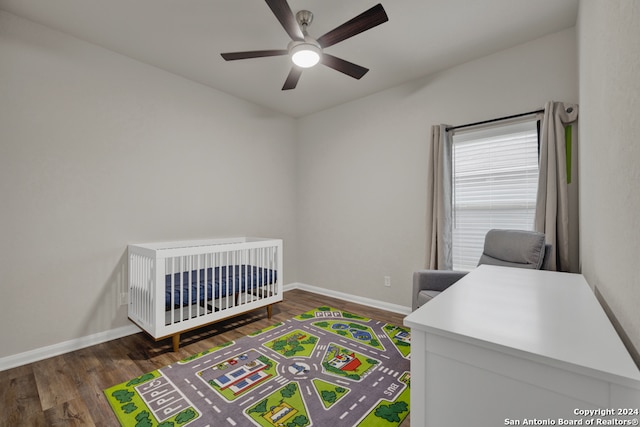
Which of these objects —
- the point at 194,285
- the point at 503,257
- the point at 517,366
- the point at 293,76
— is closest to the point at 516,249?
the point at 503,257

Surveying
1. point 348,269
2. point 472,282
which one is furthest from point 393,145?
point 472,282

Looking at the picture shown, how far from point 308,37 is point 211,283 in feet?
7.04

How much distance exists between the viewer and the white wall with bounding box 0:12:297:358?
218 cm

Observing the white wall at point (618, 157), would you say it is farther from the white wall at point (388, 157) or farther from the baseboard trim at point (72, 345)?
the baseboard trim at point (72, 345)

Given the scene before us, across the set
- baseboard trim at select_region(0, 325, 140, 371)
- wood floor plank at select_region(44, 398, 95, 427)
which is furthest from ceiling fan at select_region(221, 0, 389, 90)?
baseboard trim at select_region(0, 325, 140, 371)

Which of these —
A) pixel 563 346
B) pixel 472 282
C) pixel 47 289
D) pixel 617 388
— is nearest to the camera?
pixel 617 388

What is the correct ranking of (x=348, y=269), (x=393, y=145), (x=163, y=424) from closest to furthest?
1. (x=163, y=424)
2. (x=393, y=145)
3. (x=348, y=269)

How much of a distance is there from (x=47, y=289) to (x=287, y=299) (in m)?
2.37

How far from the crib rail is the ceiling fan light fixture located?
5.65 feet

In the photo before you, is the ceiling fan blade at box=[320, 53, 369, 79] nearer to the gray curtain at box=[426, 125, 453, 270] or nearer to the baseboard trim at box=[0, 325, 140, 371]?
the gray curtain at box=[426, 125, 453, 270]

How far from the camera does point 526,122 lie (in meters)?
2.53

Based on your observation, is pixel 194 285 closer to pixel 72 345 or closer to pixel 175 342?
pixel 175 342

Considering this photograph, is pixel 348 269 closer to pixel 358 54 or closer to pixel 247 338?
pixel 247 338

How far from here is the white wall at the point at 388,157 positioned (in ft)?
8.23
